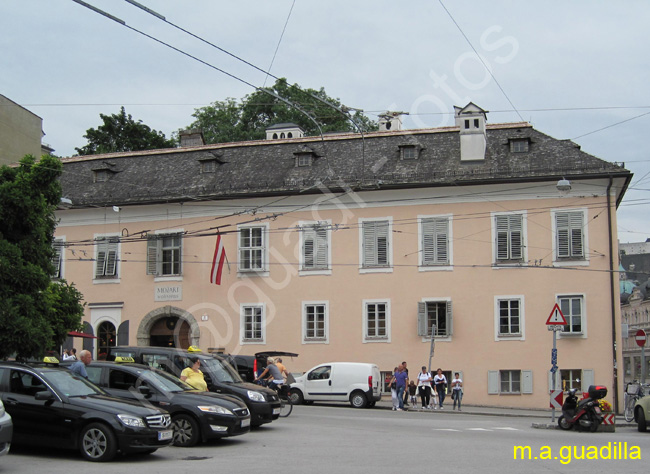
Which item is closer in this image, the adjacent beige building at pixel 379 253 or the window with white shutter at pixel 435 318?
the adjacent beige building at pixel 379 253

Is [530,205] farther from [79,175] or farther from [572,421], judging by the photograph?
[79,175]

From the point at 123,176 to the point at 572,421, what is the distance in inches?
1056

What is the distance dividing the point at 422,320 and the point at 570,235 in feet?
23.1

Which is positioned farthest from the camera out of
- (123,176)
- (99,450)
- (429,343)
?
(123,176)

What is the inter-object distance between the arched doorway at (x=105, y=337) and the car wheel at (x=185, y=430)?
79.4ft

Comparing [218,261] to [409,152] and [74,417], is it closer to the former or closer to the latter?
[409,152]

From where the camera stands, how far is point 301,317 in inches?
1451

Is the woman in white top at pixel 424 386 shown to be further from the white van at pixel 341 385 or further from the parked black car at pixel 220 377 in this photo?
the parked black car at pixel 220 377

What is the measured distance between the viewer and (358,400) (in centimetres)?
3092

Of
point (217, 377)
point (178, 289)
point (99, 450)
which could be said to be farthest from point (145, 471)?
point (178, 289)

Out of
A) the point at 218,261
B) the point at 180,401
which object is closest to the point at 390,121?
the point at 218,261

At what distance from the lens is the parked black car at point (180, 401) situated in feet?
52.4

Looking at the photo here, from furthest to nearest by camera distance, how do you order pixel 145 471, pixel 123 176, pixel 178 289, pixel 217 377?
pixel 123 176 < pixel 178 289 < pixel 217 377 < pixel 145 471

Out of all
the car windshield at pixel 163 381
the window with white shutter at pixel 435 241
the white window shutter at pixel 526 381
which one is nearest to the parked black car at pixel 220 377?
the car windshield at pixel 163 381
